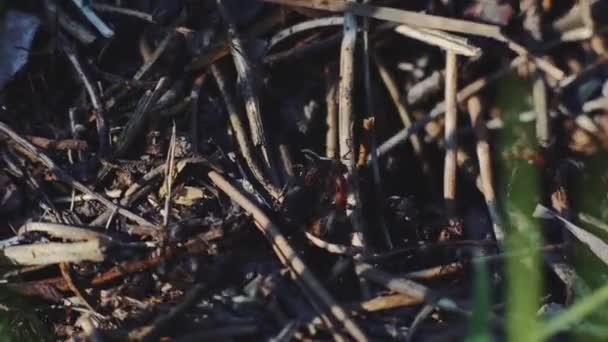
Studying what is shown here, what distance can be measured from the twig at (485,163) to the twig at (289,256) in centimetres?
39

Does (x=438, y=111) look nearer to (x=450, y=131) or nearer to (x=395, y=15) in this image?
(x=450, y=131)

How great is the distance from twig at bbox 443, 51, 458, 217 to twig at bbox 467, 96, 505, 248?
5 cm

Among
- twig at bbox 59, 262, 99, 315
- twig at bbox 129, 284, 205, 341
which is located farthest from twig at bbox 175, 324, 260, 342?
twig at bbox 59, 262, 99, 315

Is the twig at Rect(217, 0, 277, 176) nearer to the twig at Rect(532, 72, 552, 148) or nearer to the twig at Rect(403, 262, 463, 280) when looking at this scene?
the twig at Rect(403, 262, 463, 280)

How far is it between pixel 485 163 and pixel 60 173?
2.99ft

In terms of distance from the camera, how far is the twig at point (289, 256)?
146cm

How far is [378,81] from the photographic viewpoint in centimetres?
183

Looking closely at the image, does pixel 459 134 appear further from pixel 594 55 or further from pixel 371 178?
pixel 594 55

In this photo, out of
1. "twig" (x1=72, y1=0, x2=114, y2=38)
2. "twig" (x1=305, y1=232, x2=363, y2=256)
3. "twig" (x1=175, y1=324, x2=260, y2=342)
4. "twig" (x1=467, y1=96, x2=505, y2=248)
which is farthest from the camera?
"twig" (x1=72, y1=0, x2=114, y2=38)

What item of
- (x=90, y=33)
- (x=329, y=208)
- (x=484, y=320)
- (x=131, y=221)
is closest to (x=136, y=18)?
(x=90, y=33)

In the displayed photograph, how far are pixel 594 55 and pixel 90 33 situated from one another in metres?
1.12

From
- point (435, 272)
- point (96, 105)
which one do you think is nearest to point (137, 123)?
point (96, 105)

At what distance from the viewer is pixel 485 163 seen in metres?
1.72

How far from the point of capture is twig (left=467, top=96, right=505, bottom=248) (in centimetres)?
166
